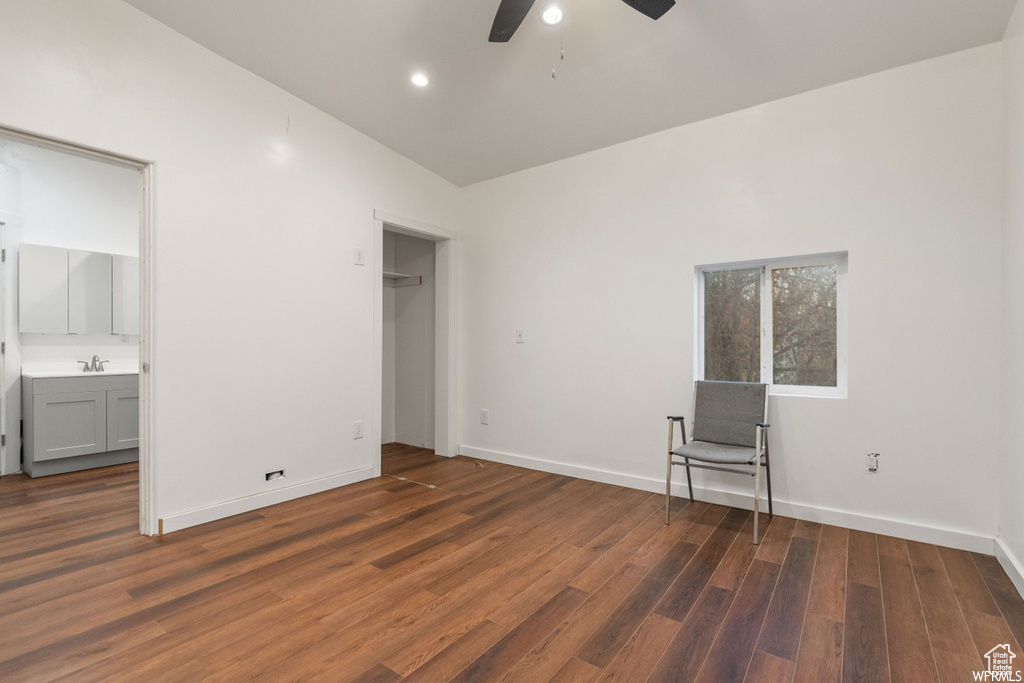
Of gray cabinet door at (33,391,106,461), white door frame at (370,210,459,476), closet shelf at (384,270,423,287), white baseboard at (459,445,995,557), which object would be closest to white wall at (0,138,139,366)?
gray cabinet door at (33,391,106,461)

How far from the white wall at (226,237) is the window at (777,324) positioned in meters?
2.78

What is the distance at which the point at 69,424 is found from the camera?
4.26 metres

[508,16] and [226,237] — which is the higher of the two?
[508,16]

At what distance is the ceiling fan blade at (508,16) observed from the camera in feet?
6.95

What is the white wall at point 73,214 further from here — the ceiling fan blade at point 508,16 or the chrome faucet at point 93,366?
the ceiling fan blade at point 508,16

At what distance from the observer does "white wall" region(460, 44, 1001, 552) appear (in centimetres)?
272

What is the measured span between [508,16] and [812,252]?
234 cm

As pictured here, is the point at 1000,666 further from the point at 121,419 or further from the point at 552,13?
the point at 121,419

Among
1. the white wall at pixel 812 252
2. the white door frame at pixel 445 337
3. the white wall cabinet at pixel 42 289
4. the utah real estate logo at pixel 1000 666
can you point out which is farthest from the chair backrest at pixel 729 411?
the white wall cabinet at pixel 42 289

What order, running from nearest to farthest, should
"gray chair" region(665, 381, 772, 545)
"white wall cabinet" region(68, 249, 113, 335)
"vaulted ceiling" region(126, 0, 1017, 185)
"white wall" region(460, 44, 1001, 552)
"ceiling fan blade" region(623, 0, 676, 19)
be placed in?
"ceiling fan blade" region(623, 0, 676, 19)
"vaulted ceiling" region(126, 0, 1017, 185)
"white wall" region(460, 44, 1001, 552)
"gray chair" region(665, 381, 772, 545)
"white wall cabinet" region(68, 249, 113, 335)

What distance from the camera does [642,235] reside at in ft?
12.6

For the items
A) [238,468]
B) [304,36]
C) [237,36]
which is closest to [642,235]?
[304,36]

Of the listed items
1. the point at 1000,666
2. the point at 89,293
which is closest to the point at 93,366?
the point at 89,293

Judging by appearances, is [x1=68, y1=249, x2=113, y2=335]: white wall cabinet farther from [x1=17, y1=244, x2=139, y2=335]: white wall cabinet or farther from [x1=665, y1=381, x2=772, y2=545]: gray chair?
[x1=665, y1=381, x2=772, y2=545]: gray chair
